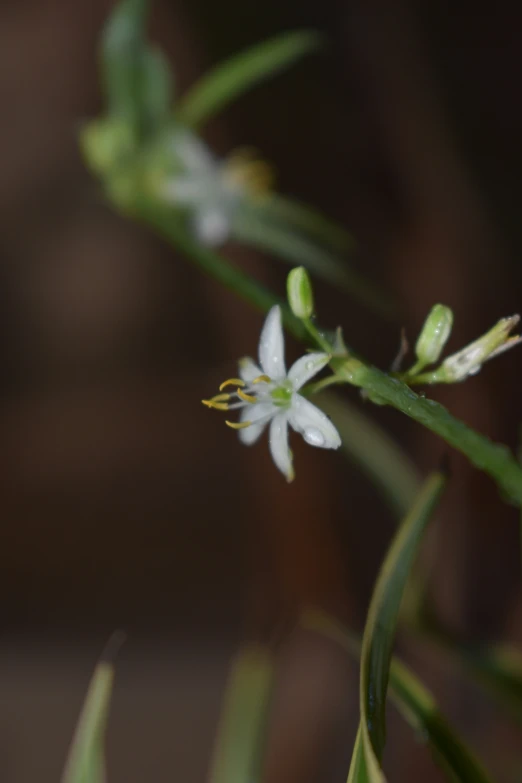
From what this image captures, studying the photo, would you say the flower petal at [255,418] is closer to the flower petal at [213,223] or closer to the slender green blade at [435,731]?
the slender green blade at [435,731]

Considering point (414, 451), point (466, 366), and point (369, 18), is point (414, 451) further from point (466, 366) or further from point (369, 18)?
point (466, 366)

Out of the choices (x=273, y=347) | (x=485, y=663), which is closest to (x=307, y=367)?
(x=273, y=347)

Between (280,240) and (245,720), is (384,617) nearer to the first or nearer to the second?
(245,720)

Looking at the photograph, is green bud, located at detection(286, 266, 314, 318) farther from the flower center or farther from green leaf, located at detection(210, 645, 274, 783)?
green leaf, located at detection(210, 645, 274, 783)

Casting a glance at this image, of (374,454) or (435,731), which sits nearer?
(435,731)

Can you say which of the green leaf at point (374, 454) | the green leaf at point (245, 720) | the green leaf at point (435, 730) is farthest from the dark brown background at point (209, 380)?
the green leaf at point (435, 730)

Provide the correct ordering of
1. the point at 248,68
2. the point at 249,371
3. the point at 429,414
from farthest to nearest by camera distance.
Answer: the point at 248,68, the point at 249,371, the point at 429,414

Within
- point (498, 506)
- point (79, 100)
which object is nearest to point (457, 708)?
point (498, 506)

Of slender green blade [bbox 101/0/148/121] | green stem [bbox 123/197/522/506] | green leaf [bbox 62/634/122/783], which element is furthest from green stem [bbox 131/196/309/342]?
green leaf [bbox 62/634/122/783]
